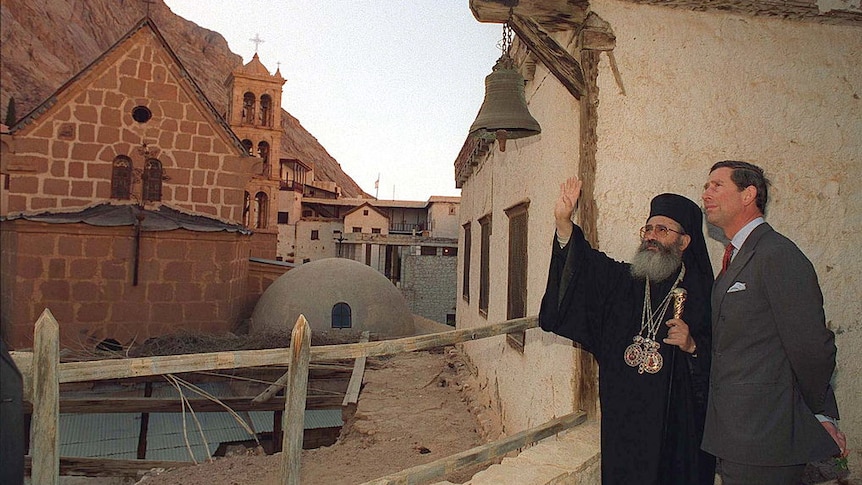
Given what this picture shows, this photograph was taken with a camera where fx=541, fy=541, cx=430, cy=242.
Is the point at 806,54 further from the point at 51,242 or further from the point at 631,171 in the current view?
the point at 51,242

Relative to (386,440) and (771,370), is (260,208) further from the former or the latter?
(771,370)

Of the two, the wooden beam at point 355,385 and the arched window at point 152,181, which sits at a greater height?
the arched window at point 152,181

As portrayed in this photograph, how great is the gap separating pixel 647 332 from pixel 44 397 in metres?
2.87

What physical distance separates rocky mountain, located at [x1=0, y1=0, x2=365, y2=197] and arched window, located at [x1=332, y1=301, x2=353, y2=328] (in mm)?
8452

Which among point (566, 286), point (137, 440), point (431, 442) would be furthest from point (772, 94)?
point (137, 440)

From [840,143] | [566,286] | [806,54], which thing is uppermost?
[806,54]

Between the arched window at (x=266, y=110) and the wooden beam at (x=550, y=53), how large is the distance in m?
29.2

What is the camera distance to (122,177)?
12.9 meters

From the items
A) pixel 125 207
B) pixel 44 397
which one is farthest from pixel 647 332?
pixel 125 207

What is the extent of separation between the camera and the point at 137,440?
9016 millimetres

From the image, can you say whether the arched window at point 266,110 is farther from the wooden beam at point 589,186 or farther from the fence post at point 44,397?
the fence post at point 44,397

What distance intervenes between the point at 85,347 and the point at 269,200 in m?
22.2

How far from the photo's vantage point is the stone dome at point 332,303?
13594 millimetres

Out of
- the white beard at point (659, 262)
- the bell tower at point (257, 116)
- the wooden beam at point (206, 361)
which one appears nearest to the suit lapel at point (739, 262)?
the white beard at point (659, 262)
